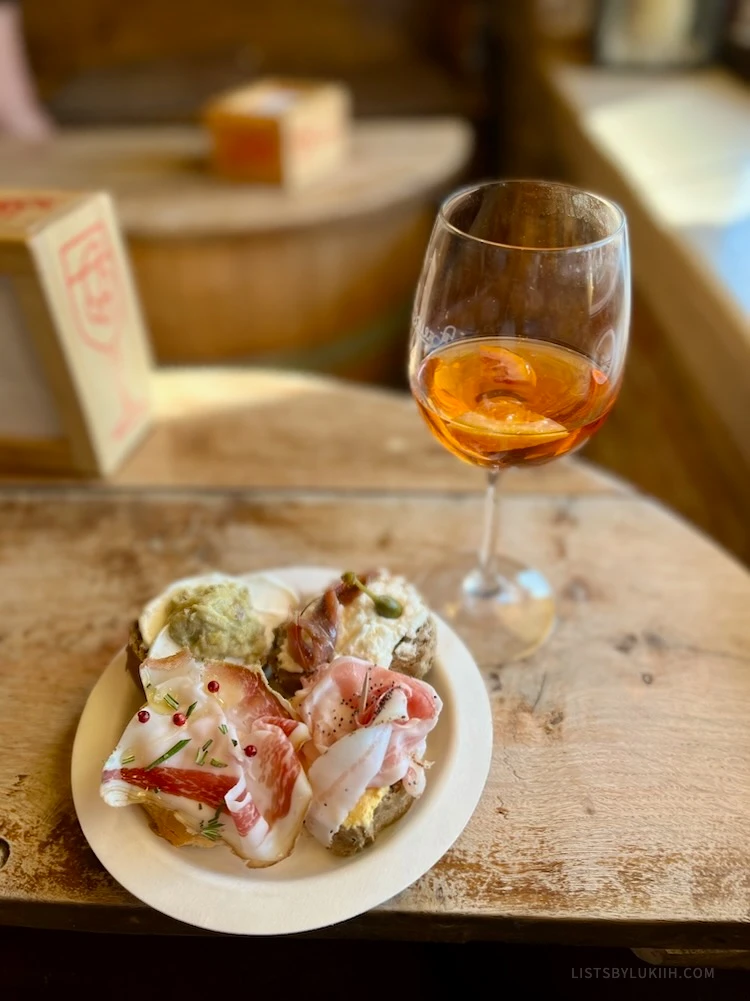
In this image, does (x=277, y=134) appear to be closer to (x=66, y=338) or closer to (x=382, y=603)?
(x=66, y=338)

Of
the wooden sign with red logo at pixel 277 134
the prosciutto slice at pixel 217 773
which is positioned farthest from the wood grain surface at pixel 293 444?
the wooden sign with red logo at pixel 277 134

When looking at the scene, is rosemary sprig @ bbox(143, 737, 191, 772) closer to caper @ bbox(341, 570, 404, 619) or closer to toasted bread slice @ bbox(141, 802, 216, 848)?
toasted bread slice @ bbox(141, 802, 216, 848)

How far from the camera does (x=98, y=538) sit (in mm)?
789

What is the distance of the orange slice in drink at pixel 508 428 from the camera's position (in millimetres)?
586

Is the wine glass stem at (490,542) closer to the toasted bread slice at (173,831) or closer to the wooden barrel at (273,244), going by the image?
the toasted bread slice at (173,831)

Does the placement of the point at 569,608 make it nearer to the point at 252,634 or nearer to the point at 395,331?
the point at 252,634

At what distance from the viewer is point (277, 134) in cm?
172

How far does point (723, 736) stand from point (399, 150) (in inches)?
68.1

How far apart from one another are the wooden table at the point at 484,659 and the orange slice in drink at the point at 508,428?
18 cm

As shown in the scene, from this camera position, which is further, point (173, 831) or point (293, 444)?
point (293, 444)

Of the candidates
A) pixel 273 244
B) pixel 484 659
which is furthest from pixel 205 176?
pixel 484 659

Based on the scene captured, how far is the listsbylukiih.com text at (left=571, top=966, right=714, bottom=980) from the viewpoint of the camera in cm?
60

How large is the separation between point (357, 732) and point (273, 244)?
137 centimetres

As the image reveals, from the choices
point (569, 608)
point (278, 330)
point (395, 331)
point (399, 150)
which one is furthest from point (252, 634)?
point (399, 150)
